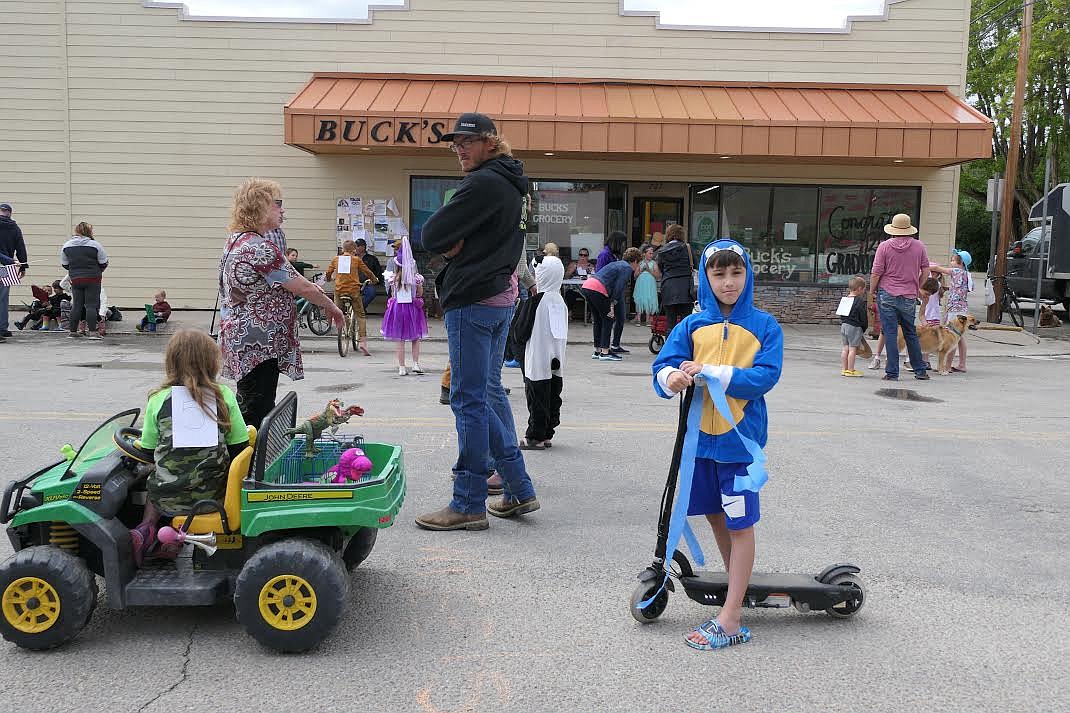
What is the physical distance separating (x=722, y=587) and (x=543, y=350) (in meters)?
3.31

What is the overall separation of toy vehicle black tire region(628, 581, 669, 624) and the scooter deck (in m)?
0.11

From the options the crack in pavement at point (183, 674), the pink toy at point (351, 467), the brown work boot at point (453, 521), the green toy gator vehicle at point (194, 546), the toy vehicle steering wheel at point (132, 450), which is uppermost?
the toy vehicle steering wheel at point (132, 450)

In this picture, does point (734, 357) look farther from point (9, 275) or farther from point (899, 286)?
point (9, 275)

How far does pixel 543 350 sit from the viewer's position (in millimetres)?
6875

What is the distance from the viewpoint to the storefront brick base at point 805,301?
18.6 metres

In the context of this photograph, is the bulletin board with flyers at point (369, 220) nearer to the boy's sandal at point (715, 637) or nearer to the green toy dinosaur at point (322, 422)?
the green toy dinosaur at point (322, 422)

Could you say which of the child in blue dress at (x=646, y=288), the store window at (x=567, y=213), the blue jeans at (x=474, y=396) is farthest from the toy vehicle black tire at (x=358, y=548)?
the store window at (x=567, y=213)

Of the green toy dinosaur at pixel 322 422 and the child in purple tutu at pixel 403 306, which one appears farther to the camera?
the child in purple tutu at pixel 403 306

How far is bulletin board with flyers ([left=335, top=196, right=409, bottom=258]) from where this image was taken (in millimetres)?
17922

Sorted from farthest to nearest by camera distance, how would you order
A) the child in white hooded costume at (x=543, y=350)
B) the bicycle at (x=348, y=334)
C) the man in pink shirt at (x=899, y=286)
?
1. the bicycle at (x=348, y=334)
2. the man in pink shirt at (x=899, y=286)
3. the child in white hooded costume at (x=543, y=350)

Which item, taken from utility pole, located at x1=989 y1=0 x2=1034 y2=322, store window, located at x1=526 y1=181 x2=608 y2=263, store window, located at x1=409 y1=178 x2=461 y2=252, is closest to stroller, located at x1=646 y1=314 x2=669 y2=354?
store window, located at x1=526 y1=181 x2=608 y2=263

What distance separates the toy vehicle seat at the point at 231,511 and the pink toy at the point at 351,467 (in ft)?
1.52

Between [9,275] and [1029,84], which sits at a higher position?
[1029,84]

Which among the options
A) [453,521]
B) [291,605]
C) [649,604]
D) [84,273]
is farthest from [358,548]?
[84,273]
